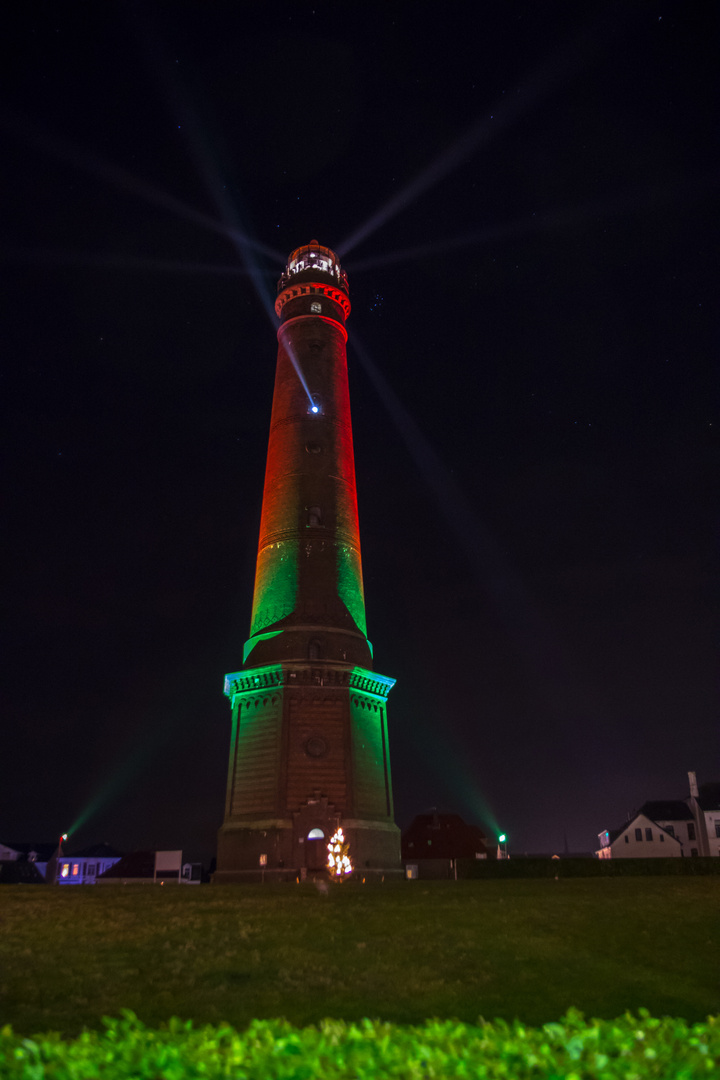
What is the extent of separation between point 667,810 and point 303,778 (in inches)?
1897

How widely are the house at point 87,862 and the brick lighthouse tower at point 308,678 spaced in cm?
6377

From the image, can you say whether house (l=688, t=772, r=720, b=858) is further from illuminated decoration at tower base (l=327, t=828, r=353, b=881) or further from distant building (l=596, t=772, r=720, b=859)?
illuminated decoration at tower base (l=327, t=828, r=353, b=881)

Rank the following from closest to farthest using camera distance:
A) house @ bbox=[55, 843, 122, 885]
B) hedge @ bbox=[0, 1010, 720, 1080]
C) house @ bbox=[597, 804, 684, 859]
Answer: hedge @ bbox=[0, 1010, 720, 1080] → house @ bbox=[597, 804, 684, 859] → house @ bbox=[55, 843, 122, 885]

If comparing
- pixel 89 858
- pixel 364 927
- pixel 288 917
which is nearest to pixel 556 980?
pixel 364 927

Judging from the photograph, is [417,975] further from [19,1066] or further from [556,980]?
[19,1066]

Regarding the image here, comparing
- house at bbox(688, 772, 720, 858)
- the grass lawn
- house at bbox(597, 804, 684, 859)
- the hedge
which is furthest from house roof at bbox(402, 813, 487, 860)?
the hedge

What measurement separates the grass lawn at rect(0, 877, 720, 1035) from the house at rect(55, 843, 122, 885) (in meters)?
82.8

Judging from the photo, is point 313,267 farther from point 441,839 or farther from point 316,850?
point 441,839

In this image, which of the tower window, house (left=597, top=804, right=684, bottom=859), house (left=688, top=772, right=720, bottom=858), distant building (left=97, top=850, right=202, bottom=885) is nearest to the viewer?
the tower window

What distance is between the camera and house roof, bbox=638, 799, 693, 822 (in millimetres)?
71312

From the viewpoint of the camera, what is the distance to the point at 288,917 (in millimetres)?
17062

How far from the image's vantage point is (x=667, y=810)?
72250 mm

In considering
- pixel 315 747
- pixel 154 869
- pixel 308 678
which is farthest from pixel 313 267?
pixel 154 869

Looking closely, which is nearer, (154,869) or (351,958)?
(351,958)
